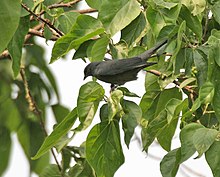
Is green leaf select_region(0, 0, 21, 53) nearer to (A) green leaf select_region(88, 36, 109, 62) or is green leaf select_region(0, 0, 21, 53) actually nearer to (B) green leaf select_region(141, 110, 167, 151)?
(A) green leaf select_region(88, 36, 109, 62)

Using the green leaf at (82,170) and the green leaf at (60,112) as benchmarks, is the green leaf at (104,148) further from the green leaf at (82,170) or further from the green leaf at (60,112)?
the green leaf at (60,112)

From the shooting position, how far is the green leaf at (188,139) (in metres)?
1.97

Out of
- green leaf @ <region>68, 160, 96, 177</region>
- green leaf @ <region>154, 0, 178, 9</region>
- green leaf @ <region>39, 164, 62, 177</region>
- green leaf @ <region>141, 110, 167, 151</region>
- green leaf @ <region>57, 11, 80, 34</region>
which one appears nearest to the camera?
green leaf @ <region>154, 0, 178, 9</region>

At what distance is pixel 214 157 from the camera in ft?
6.31

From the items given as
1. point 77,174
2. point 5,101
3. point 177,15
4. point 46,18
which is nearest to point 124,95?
point 177,15

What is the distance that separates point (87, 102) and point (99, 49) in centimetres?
14

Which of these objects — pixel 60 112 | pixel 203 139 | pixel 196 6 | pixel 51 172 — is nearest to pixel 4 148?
pixel 60 112

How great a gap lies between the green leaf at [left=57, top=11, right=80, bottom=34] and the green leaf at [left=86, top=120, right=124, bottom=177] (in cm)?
32

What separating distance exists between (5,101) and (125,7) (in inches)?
61.6

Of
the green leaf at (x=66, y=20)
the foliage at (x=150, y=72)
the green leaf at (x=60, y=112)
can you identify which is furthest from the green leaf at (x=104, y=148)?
the green leaf at (x=60, y=112)

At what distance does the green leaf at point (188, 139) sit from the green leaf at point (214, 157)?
46mm

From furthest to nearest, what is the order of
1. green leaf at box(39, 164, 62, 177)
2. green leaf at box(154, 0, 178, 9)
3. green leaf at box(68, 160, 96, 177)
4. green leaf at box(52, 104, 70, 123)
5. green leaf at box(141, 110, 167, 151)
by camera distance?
green leaf at box(52, 104, 70, 123)
green leaf at box(39, 164, 62, 177)
green leaf at box(68, 160, 96, 177)
green leaf at box(141, 110, 167, 151)
green leaf at box(154, 0, 178, 9)

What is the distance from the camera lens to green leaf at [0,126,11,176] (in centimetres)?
341

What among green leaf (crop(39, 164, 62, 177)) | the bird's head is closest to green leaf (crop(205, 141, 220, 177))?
the bird's head
